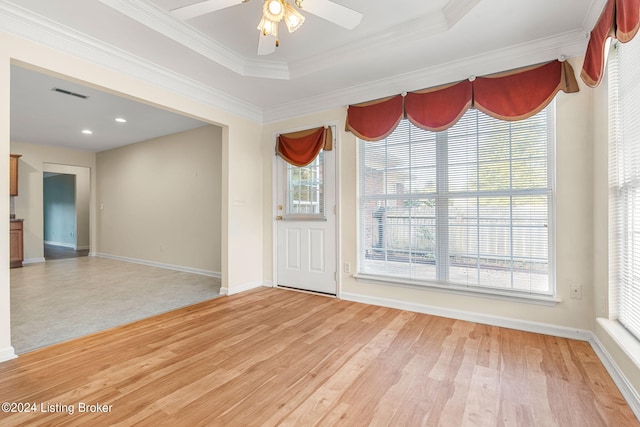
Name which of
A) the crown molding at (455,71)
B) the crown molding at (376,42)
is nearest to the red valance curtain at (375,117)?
the crown molding at (455,71)

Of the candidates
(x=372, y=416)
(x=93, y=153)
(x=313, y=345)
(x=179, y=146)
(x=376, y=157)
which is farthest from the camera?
(x=93, y=153)

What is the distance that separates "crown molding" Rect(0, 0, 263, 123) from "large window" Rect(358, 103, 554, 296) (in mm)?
2084

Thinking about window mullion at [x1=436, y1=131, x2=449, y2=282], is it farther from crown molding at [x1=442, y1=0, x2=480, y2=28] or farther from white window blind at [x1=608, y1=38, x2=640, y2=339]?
white window blind at [x1=608, y1=38, x2=640, y2=339]

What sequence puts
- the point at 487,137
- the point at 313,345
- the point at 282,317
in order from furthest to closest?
the point at 282,317 < the point at 487,137 < the point at 313,345

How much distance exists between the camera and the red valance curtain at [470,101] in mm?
2586

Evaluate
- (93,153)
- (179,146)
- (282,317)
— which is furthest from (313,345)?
(93,153)

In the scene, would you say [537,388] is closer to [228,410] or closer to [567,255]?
[567,255]

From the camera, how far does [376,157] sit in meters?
3.57

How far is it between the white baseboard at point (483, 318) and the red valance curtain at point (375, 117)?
6.28 ft

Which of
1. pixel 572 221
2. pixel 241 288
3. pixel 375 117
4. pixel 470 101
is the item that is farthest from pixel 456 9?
pixel 241 288

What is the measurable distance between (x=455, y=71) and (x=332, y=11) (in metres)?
1.77

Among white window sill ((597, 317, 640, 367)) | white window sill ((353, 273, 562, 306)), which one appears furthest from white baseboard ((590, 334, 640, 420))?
white window sill ((353, 273, 562, 306))

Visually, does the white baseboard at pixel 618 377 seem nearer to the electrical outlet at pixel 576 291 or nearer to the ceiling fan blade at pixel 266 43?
the electrical outlet at pixel 576 291

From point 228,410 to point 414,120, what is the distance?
3.01 metres
